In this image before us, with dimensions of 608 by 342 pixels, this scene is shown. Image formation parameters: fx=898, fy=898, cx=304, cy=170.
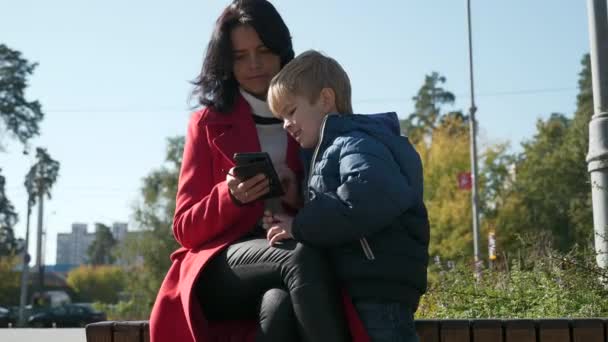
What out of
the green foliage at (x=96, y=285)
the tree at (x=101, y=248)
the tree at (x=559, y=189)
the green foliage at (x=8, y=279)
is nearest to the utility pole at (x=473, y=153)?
the tree at (x=559, y=189)

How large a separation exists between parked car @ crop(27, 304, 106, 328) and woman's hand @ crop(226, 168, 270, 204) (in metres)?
34.9

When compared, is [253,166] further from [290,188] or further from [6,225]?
[6,225]

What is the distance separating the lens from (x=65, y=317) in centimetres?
3684

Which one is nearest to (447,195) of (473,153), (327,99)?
(473,153)

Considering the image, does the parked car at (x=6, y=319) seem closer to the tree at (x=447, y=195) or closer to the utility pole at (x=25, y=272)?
the utility pole at (x=25, y=272)

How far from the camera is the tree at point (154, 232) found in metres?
48.1

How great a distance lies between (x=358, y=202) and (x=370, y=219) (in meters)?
0.06

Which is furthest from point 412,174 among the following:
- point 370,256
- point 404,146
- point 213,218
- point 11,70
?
point 11,70

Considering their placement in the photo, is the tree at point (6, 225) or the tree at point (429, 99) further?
the tree at point (429, 99)

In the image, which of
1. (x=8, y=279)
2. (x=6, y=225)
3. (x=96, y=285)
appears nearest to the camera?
(x=6, y=225)

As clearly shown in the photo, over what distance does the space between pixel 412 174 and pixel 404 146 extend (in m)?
0.09

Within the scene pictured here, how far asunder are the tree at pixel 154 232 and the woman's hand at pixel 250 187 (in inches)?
1765

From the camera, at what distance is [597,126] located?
6.68 m

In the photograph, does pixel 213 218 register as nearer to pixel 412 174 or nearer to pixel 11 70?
pixel 412 174
